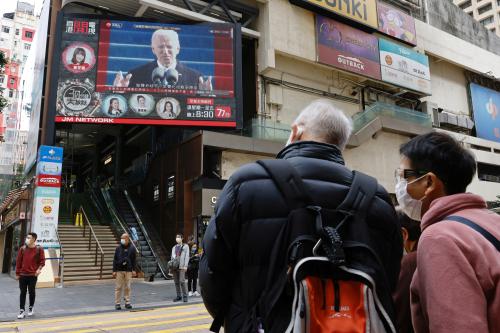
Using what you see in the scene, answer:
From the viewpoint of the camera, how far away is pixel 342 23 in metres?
26.5

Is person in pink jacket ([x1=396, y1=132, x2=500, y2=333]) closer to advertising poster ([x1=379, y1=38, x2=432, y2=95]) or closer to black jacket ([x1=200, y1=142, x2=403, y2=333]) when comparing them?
black jacket ([x1=200, y1=142, x2=403, y2=333])

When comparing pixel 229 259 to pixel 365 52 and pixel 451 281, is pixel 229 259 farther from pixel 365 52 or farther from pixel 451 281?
pixel 365 52

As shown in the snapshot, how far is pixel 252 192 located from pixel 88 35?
2051 centimetres

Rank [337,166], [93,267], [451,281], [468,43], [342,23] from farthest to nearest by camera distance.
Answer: [468,43], [342,23], [93,267], [337,166], [451,281]

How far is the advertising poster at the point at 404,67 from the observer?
27.6m

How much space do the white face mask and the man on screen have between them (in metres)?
18.8

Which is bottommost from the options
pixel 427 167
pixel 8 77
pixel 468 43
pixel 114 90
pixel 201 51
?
pixel 427 167

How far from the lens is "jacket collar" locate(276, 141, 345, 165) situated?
1.96 metres

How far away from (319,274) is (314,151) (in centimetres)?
57

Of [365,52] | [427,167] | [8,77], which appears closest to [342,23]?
[365,52]

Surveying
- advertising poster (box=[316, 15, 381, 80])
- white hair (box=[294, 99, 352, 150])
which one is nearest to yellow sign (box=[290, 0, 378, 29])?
advertising poster (box=[316, 15, 381, 80])

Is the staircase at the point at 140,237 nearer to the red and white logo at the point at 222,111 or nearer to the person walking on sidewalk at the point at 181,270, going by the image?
the person walking on sidewalk at the point at 181,270

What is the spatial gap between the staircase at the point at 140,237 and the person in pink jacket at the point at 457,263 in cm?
1664

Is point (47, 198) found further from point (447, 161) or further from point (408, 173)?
point (447, 161)
